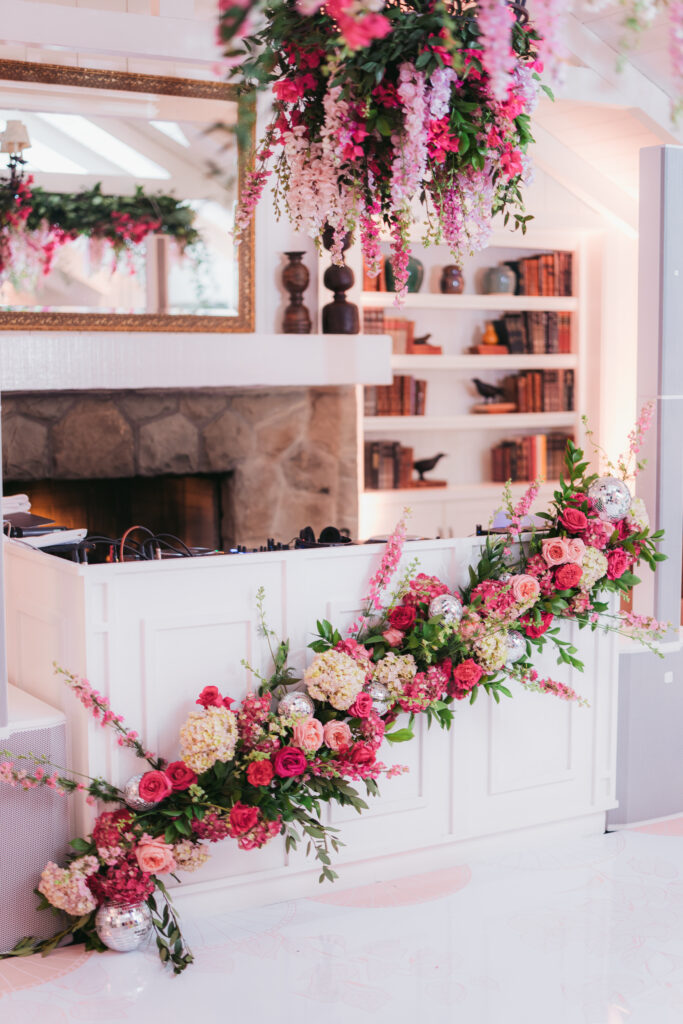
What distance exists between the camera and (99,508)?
5688mm

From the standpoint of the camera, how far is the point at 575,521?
11.0 ft

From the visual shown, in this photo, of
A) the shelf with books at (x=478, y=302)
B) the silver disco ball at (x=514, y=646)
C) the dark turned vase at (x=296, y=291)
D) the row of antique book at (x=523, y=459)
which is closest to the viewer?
the silver disco ball at (x=514, y=646)

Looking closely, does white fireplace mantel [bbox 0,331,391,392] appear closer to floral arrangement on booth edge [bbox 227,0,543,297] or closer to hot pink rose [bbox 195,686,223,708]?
hot pink rose [bbox 195,686,223,708]

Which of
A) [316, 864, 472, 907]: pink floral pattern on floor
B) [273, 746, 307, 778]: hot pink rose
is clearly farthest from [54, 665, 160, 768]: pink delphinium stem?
[316, 864, 472, 907]: pink floral pattern on floor

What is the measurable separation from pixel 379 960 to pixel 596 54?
3826 millimetres

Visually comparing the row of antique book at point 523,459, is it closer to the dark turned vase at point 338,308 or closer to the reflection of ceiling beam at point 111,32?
the dark turned vase at point 338,308

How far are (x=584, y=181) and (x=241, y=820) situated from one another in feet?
14.9

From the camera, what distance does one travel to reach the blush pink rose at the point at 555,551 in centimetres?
329

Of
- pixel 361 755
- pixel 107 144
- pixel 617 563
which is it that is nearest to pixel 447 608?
pixel 361 755

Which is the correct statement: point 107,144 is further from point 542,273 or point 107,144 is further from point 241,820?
point 241,820

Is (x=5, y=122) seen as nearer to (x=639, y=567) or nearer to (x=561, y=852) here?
(x=639, y=567)

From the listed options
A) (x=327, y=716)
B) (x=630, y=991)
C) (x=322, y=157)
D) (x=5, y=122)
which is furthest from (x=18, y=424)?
(x=630, y=991)

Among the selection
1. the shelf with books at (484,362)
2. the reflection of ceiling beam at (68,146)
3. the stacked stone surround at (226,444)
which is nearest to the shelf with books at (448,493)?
the stacked stone surround at (226,444)

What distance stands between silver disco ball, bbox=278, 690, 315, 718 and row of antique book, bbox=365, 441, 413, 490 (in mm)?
3090
